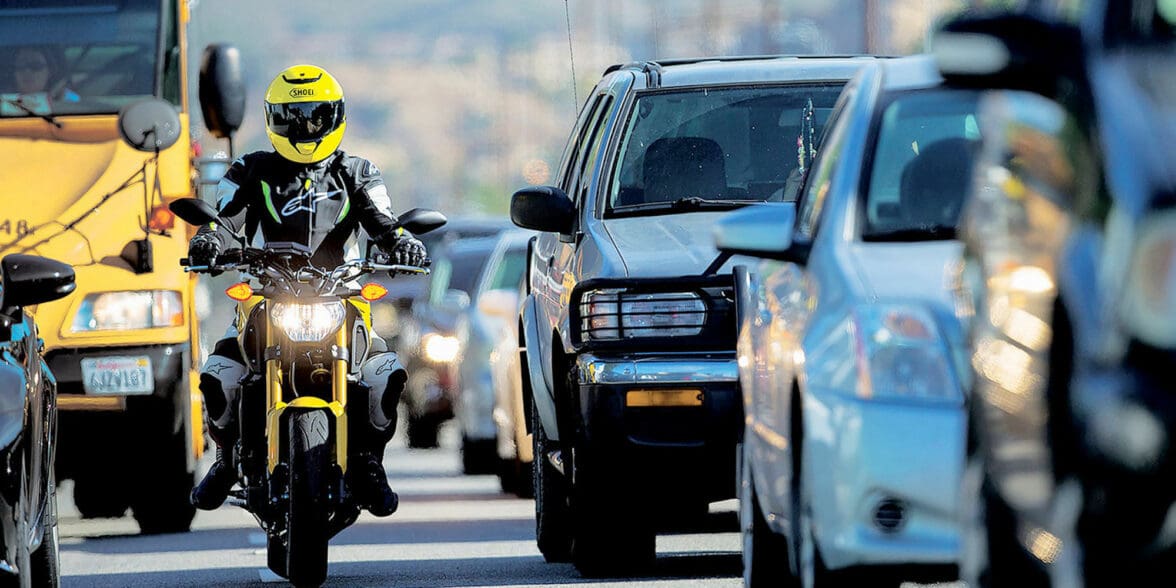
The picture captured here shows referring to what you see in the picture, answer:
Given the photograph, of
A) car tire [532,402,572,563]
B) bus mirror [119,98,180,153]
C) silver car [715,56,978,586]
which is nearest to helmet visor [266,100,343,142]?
car tire [532,402,572,563]

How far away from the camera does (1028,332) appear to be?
5230 millimetres

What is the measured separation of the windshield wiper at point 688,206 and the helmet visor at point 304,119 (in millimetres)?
1233

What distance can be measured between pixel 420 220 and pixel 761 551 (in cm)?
266

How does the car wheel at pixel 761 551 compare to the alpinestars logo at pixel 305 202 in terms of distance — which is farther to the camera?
the alpinestars logo at pixel 305 202

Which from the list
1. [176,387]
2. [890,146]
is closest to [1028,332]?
[890,146]

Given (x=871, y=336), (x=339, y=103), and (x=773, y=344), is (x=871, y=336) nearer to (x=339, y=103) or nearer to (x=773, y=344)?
(x=773, y=344)

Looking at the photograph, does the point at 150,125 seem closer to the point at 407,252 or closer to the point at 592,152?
the point at 592,152

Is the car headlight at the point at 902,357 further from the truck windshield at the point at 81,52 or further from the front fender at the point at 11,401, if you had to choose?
the truck windshield at the point at 81,52

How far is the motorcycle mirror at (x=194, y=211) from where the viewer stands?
10.6 meters

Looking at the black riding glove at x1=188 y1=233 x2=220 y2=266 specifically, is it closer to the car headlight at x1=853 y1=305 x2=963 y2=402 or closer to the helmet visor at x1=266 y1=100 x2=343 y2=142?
the helmet visor at x1=266 y1=100 x2=343 y2=142

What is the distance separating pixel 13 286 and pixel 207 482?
2870 millimetres

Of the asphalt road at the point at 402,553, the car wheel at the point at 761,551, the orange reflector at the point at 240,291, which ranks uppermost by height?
the orange reflector at the point at 240,291

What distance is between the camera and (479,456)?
838 inches

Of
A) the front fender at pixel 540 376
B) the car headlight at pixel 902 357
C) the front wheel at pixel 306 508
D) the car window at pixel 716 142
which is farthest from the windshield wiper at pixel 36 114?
the car headlight at pixel 902 357
